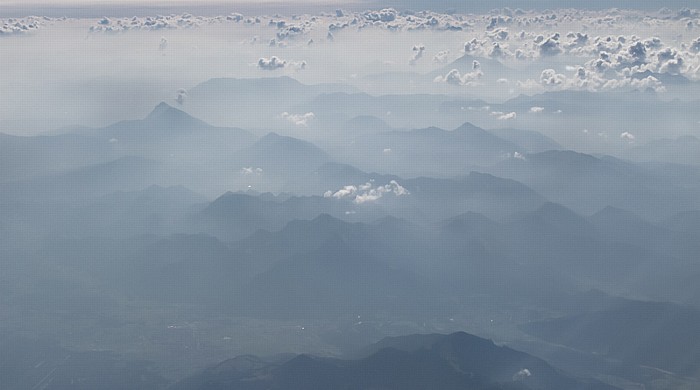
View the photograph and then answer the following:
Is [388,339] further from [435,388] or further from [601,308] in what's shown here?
[601,308]

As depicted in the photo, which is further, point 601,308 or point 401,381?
point 601,308

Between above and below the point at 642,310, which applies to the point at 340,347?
below

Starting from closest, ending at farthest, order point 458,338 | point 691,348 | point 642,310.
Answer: point 458,338 → point 691,348 → point 642,310

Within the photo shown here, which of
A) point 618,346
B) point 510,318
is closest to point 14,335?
point 510,318

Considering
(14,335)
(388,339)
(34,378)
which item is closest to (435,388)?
(388,339)

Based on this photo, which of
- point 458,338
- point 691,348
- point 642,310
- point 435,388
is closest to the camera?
point 435,388

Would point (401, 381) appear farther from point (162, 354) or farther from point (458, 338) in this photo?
point (162, 354)
